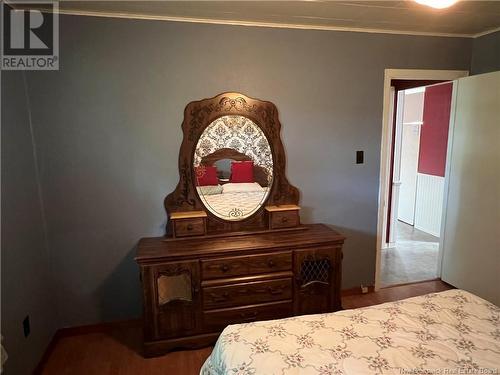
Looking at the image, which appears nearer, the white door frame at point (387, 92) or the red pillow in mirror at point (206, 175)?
the red pillow in mirror at point (206, 175)

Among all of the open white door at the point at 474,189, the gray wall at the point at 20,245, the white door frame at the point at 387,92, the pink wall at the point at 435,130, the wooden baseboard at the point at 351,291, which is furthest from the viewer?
the pink wall at the point at 435,130

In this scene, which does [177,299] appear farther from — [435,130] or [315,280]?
[435,130]

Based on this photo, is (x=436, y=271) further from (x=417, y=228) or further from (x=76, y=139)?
(x=76, y=139)

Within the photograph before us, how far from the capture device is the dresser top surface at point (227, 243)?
216 cm

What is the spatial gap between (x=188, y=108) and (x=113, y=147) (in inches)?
23.8

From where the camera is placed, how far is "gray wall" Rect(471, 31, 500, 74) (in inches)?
108

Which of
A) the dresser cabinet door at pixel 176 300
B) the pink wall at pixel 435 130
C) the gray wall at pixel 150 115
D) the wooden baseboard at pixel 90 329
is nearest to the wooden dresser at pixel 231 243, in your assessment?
the dresser cabinet door at pixel 176 300

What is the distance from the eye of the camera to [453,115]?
3.03 metres

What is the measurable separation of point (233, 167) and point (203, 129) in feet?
1.20

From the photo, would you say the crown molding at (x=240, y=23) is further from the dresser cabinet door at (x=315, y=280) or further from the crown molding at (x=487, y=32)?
the dresser cabinet door at (x=315, y=280)

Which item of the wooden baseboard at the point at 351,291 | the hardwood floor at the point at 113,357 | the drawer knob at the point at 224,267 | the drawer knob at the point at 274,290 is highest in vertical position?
the drawer knob at the point at 224,267

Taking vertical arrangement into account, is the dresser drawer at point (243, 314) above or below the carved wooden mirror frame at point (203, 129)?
below

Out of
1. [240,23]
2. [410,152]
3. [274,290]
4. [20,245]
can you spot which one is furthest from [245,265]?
[410,152]

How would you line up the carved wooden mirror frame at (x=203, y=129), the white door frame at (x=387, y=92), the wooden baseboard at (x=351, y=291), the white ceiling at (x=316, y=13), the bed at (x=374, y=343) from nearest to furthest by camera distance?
the bed at (x=374, y=343)
the white ceiling at (x=316, y=13)
the carved wooden mirror frame at (x=203, y=129)
the white door frame at (x=387, y=92)
the wooden baseboard at (x=351, y=291)
